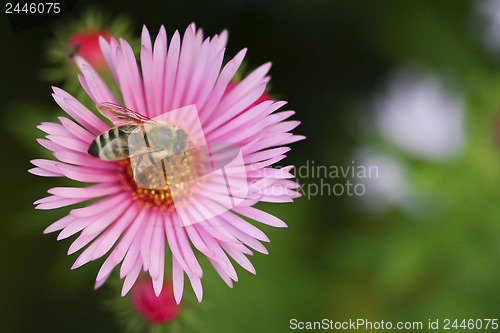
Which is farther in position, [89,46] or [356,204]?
[356,204]

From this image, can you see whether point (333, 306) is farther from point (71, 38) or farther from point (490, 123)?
point (71, 38)

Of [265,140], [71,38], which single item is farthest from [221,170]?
[71,38]

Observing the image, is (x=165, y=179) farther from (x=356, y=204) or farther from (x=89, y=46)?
(x=356, y=204)
